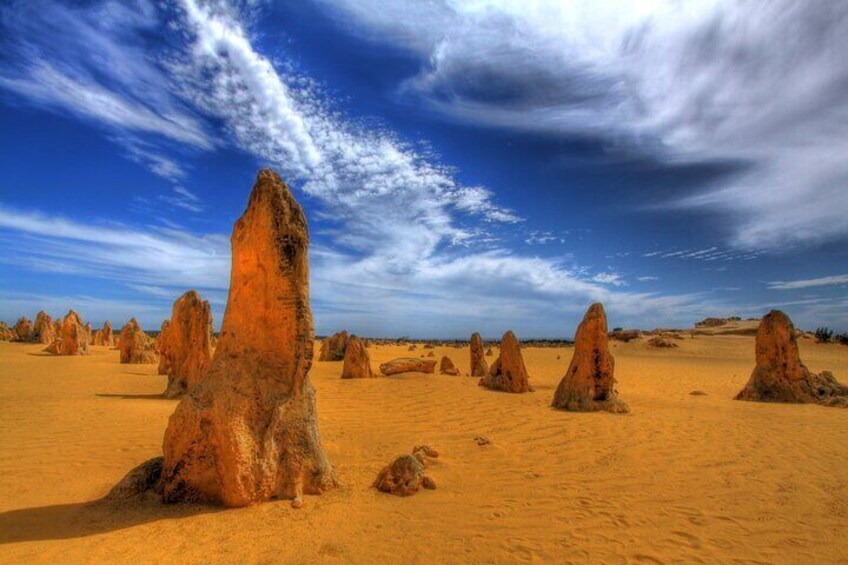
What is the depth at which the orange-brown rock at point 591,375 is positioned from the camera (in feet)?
37.6

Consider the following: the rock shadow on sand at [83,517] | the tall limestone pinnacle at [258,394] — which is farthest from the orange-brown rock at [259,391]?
the rock shadow on sand at [83,517]

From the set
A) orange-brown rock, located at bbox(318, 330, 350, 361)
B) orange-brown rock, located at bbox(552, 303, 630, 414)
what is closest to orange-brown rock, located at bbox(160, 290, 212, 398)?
orange-brown rock, located at bbox(552, 303, 630, 414)

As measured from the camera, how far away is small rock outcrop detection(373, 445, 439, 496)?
18.3 feet

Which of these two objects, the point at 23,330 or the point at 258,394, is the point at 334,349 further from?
the point at 23,330

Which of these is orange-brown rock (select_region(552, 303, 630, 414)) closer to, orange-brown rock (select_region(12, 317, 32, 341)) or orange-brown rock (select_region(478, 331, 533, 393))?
orange-brown rock (select_region(478, 331, 533, 393))

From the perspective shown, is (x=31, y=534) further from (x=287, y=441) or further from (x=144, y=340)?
(x=144, y=340)

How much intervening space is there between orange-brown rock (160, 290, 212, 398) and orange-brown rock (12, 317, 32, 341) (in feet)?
107

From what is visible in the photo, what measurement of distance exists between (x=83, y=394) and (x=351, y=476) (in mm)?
10494

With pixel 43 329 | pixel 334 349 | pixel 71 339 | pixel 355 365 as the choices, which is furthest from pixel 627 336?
pixel 43 329

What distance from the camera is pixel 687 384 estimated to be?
20.1 m

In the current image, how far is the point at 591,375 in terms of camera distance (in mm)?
11719

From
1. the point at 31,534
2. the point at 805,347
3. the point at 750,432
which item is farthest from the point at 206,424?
the point at 805,347

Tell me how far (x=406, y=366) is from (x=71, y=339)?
20232mm

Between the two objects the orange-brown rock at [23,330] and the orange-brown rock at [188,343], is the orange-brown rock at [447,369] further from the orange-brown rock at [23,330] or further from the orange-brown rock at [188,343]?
the orange-brown rock at [23,330]
